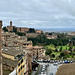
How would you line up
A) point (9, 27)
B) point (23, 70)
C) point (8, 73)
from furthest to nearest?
1. point (9, 27)
2. point (23, 70)
3. point (8, 73)

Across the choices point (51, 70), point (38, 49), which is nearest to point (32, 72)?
point (51, 70)

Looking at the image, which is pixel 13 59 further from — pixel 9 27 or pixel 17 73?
pixel 9 27

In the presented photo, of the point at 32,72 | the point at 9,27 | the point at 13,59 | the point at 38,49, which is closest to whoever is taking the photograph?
the point at 13,59

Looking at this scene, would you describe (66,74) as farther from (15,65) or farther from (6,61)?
(6,61)

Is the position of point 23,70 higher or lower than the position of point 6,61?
lower

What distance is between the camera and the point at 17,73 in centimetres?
1822

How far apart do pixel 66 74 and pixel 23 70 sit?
6.27 metres

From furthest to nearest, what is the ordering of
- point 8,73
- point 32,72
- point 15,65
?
point 32,72 → point 15,65 → point 8,73

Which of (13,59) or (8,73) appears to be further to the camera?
(13,59)

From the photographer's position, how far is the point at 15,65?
18047 mm

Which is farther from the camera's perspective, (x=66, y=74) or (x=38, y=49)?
(x=38, y=49)

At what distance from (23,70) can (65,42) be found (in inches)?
2932

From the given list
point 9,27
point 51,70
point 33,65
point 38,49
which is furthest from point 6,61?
point 9,27

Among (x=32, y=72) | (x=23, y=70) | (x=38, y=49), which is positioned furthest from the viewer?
(x=38, y=49)
